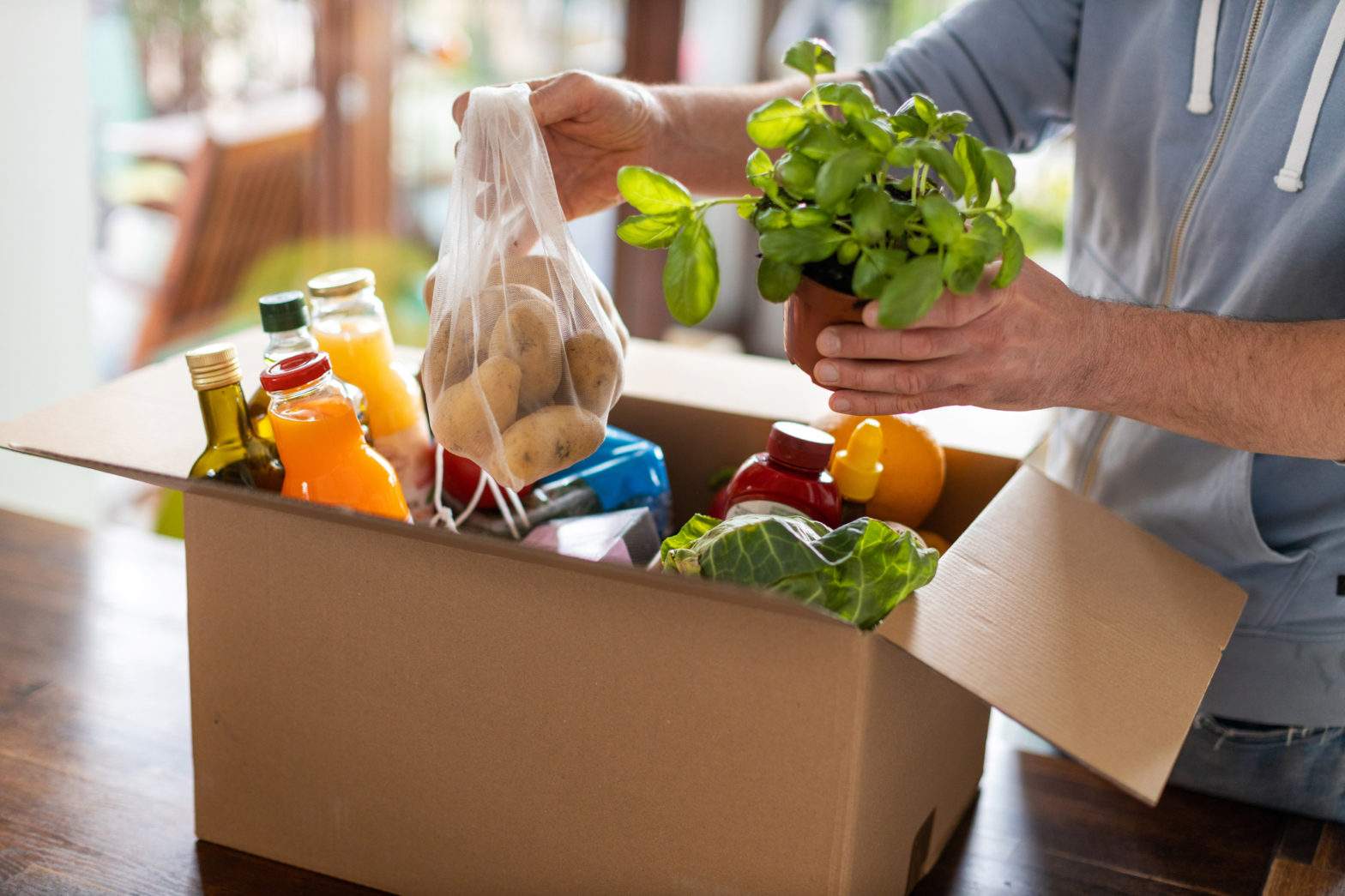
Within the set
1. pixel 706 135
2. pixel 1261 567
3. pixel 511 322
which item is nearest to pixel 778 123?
pixel 511 322

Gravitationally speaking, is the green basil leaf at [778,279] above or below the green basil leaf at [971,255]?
below

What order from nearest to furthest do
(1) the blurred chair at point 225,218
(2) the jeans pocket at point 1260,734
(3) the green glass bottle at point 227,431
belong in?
(3) the green glass bottle at point 227,431 → (2) the jeans pocket at point 1260,734 → (1) the blurred chair at point 225,218

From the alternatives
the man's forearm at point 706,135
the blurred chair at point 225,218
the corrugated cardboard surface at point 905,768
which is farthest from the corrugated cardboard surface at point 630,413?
the blurred chair at point 225,218

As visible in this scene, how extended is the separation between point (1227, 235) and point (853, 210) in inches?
20.5

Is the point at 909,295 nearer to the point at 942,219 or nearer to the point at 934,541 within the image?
the point at 942,219

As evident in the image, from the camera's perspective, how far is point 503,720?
2.51 feet

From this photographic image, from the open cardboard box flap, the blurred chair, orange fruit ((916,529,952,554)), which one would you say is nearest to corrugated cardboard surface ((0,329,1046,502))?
the open cardboard box flap

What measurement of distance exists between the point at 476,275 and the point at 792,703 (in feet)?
1.35

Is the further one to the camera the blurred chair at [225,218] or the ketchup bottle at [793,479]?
the blurred chair at [225,218]

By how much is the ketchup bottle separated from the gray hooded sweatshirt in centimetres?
36

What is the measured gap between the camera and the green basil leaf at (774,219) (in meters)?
0.71

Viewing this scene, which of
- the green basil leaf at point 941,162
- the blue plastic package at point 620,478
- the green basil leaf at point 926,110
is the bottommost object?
the blue plastic package at point 620,478

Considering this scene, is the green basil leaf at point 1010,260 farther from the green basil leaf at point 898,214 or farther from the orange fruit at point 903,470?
the orange fruit at point 903,470

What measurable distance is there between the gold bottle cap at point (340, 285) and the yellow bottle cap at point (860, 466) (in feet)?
1.43
